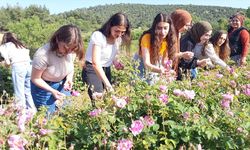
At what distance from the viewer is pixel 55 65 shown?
3164mm

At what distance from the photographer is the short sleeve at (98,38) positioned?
3370 mm

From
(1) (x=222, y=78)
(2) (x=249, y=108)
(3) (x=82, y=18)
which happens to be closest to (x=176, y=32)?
(1) (x=222, y=78)

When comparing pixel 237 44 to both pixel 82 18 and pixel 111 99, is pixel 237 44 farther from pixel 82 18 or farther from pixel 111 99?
pixel 82 18

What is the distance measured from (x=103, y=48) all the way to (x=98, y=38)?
12cm

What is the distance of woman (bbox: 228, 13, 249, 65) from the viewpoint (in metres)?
5.71

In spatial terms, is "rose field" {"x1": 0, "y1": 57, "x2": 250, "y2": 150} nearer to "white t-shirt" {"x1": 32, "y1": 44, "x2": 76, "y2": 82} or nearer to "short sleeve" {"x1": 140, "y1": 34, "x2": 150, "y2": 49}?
"white t-shirt" {"x1": 32, "y1": 44, "x2": 76, "y2": 82}

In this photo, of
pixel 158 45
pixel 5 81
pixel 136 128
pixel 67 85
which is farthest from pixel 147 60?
pixel 5 81

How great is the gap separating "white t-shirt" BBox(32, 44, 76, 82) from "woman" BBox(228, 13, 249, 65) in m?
3.10

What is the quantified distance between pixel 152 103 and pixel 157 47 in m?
1.29

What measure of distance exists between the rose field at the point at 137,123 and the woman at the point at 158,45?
0.93 meters

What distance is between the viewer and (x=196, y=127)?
7.07 feet

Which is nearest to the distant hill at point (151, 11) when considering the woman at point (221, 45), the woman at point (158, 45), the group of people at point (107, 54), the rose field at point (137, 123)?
the woman at point (221, 45)

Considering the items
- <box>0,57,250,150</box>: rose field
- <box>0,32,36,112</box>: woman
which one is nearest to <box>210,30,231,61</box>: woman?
<box>0,32,36,112</box>: woman

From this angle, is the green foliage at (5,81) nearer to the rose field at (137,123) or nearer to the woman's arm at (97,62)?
the woman's arm at (97,62)
